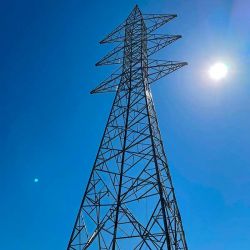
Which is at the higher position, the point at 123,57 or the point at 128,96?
the point at 123,57

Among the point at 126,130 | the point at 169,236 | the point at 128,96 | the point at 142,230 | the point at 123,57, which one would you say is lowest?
the point at 169,236

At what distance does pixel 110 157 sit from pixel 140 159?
1.41 m

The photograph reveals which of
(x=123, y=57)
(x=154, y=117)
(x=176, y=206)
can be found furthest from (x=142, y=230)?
(x=123, y=57)

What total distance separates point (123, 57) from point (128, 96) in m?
3.92

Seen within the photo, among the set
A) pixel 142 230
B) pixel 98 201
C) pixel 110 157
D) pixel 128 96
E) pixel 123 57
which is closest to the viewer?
pixel 142 230

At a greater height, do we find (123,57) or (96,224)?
(123,57)

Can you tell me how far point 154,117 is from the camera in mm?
17219

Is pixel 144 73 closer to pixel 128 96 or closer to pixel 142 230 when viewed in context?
pixel 128 96

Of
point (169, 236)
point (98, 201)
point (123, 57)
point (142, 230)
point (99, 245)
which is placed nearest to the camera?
point (169, 236)

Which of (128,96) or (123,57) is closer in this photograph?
(128,96)

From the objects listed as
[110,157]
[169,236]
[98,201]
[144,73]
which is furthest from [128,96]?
[169,236]

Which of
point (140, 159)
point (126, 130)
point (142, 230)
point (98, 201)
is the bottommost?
point (142, 230)

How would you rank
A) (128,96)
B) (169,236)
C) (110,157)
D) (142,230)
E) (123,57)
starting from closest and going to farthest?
(169,236), (142,230), (110,157), (128,96), (123,57)

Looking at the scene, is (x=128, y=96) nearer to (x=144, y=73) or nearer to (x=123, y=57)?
(x=144, y=73)
